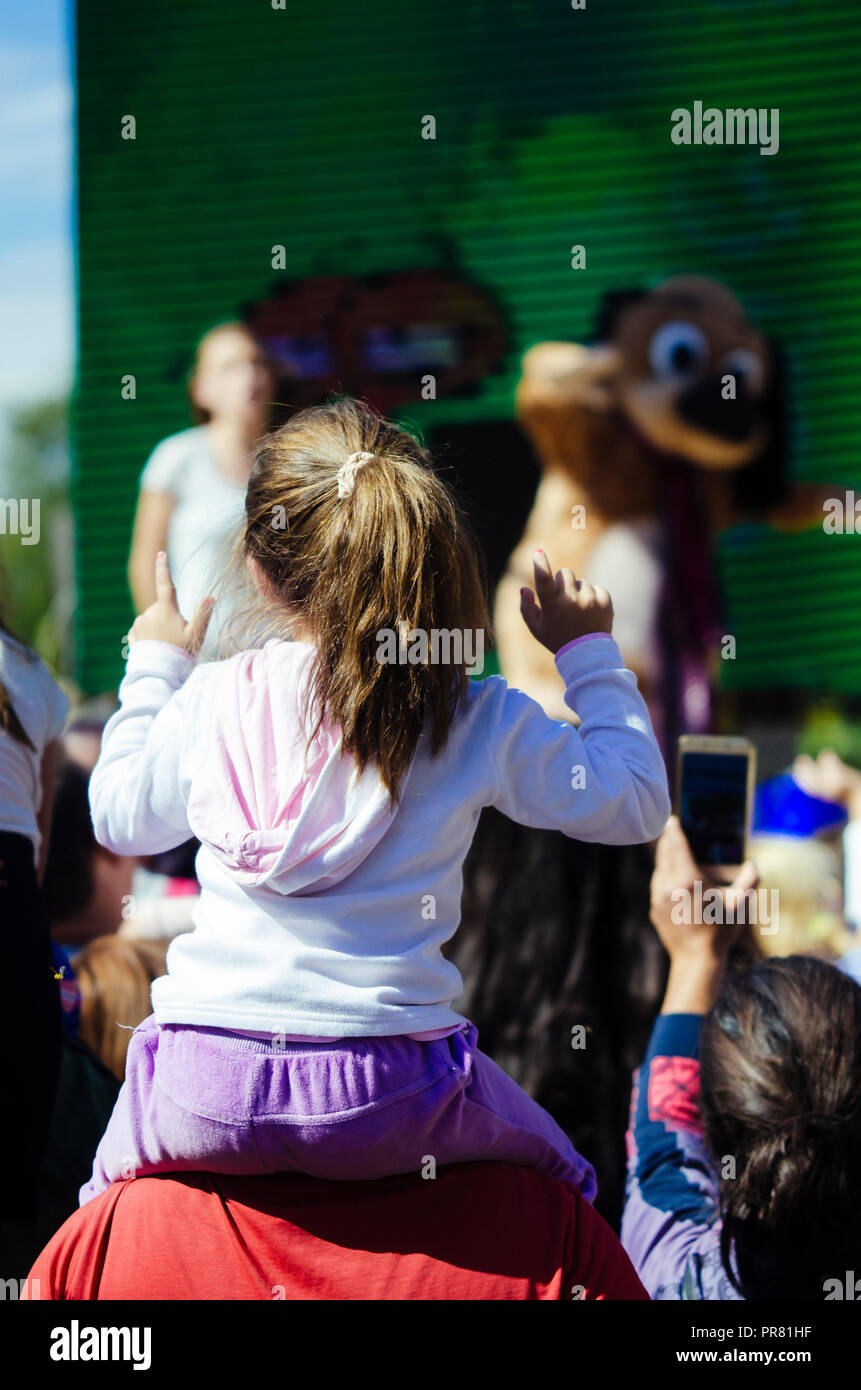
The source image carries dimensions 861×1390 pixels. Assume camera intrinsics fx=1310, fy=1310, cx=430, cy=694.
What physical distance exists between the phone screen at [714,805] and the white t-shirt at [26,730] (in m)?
0.94

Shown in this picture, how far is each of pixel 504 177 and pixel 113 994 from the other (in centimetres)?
331

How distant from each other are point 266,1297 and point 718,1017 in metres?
0.70

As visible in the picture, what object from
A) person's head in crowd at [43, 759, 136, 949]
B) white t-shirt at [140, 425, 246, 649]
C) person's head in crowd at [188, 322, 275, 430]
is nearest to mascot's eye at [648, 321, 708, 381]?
person's head in crowd at [188, 322, 275, 430]

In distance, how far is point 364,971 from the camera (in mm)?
1296

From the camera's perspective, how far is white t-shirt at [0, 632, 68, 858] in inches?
73.7

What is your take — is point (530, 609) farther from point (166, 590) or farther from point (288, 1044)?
point (288, 1044)

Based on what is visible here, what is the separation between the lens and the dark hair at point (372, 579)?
1.33 m

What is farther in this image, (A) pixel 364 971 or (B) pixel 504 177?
(B) pixel 504 177

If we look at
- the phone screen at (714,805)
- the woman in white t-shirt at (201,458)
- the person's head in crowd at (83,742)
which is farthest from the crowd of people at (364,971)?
the woman in white t-shirt at (201,458)

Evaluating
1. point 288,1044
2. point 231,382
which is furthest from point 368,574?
point 231,382

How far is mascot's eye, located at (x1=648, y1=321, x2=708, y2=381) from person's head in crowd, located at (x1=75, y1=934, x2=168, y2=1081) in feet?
9.04

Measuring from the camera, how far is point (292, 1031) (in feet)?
4.18

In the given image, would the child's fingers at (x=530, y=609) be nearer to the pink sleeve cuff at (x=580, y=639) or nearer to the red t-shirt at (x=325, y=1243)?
the pink sleeve cuff at (x=580, y=639)

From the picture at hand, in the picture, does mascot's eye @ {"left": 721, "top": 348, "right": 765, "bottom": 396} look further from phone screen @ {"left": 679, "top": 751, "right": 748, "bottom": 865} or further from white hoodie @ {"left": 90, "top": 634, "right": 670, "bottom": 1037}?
white hoodie @ {"left": 90, "top": 634, "right": 670, "bottom": 1037}
